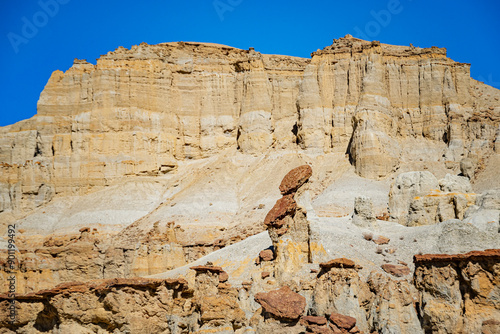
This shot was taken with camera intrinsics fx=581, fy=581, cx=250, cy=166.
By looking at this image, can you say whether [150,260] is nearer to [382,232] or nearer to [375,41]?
[382,232]

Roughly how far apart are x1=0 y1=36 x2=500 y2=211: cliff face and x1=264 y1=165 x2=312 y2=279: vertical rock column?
37.7m

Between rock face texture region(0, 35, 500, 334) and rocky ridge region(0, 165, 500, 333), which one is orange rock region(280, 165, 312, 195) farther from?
rocky ridge region(0, 165, 500, 333)

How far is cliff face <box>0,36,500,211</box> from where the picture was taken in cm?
6744

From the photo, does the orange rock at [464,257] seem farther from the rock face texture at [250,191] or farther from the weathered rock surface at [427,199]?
the weathered rock surface at [427,199]

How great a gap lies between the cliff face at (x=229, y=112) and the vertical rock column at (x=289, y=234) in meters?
37.7

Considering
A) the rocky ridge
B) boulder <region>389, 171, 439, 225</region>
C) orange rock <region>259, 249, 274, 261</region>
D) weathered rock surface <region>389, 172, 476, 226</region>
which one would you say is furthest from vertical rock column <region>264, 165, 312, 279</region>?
boulder <region>389, 171, 439, 225</region>

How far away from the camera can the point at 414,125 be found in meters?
69.0

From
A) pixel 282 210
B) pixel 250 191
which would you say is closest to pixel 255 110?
pixel 250 191

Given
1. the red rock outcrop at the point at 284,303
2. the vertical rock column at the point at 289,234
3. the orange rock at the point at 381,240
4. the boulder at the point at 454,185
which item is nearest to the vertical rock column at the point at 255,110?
the boulder at the point at 454,185

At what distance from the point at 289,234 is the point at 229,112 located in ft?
165

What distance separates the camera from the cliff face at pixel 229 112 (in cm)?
6744

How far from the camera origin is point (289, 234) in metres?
26.6

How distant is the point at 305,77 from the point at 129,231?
2959cm

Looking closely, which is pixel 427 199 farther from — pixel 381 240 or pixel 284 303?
pixel 284 303
